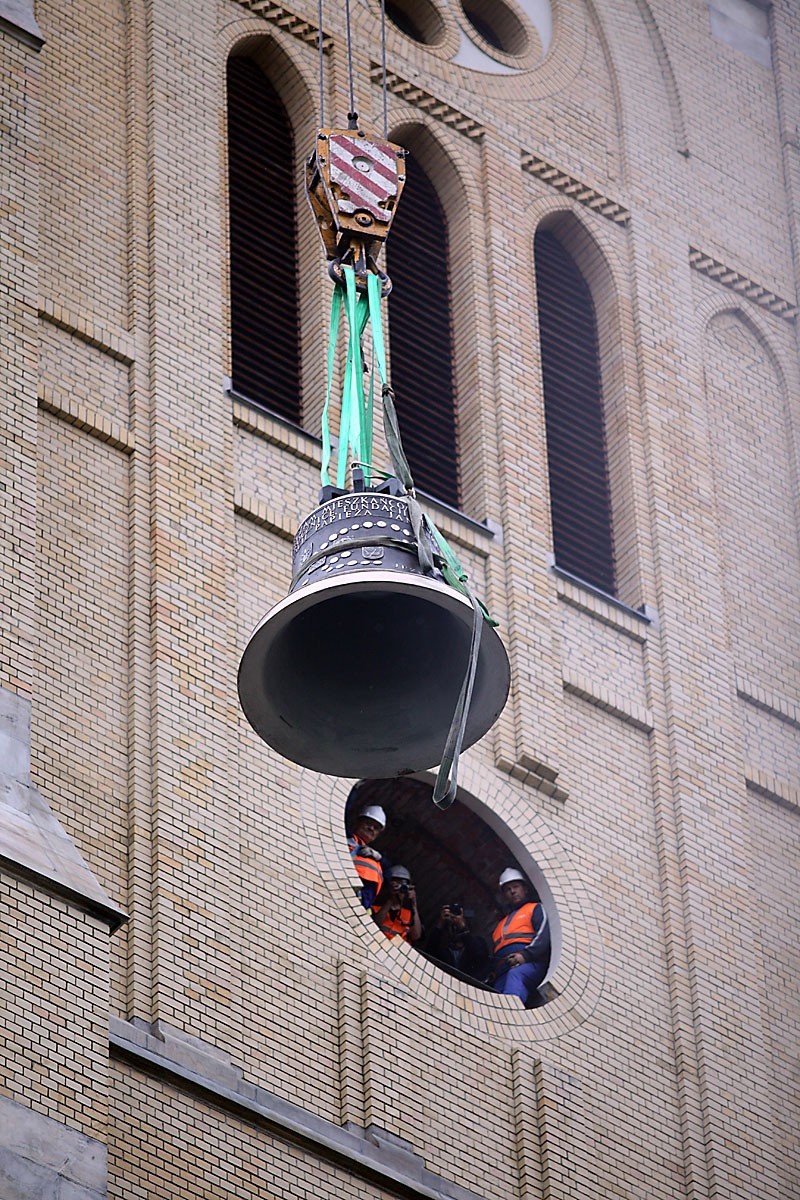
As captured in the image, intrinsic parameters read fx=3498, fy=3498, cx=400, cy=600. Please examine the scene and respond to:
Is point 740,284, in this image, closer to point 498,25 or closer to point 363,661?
point 498,25

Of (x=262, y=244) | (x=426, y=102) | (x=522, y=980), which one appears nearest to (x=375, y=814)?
(x=522, y=980)

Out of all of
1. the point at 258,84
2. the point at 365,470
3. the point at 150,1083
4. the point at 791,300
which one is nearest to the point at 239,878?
the point at 150,1083

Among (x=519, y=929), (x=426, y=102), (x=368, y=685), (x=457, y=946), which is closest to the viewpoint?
(x=368, y=685)

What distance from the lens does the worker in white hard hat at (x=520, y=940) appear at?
21.8m

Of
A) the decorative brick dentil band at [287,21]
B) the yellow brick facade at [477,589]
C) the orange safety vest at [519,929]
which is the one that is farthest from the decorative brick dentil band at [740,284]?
the orange safety vest at [519,929]

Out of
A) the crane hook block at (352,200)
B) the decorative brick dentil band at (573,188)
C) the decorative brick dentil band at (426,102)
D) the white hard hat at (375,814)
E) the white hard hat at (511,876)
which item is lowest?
the crane hook block at (352,200)

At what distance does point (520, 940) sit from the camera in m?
22.0

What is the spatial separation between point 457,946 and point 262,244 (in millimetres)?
5380

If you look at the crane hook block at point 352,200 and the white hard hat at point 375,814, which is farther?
the white hard hat at point 375,814

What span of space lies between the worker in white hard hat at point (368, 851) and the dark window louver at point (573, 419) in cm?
338

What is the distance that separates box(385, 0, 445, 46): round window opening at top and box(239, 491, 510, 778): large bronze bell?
39.6 feet

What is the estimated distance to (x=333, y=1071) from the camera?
1997cm

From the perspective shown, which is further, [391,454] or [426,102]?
[426,102]

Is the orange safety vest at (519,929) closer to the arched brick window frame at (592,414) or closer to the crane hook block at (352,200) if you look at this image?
the arched brick window frame at (592,414)
